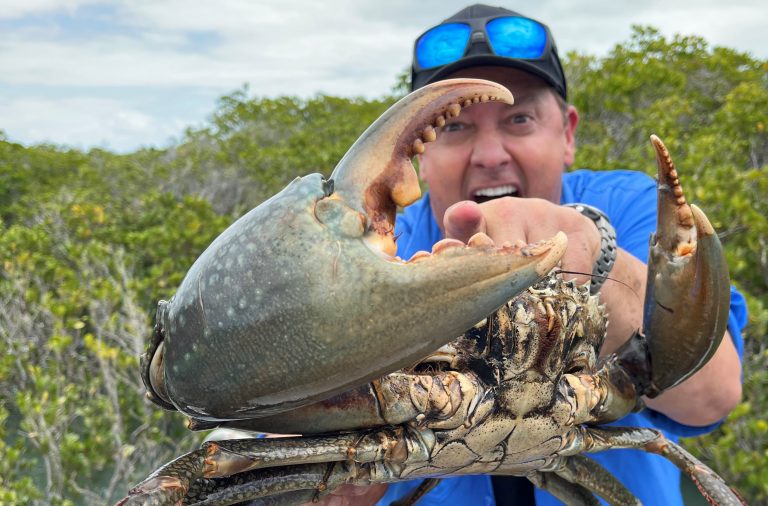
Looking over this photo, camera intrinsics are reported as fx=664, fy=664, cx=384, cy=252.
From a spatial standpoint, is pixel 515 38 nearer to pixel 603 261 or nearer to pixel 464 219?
pixel 603 261

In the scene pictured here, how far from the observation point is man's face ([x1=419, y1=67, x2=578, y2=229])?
261 cm

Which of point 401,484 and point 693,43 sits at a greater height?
point 693,43

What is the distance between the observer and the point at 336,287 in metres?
1.19

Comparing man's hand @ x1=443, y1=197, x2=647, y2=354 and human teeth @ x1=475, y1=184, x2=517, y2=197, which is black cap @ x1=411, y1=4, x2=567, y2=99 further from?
man's hand @ x1=443, y1=197, x2=647, y2=354

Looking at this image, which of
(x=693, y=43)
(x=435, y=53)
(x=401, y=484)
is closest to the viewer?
(x=401, y=484)

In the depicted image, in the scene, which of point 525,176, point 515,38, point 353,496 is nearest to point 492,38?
point 515,38

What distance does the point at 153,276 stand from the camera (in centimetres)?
566

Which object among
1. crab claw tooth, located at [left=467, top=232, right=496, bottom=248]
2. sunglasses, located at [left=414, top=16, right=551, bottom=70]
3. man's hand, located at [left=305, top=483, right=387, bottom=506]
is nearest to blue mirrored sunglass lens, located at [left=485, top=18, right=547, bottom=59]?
sunglasses, located at [left=414, top=16, right=551, bottom=70]

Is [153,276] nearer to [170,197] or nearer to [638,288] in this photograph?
[170,197]

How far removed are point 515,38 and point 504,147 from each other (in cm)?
45

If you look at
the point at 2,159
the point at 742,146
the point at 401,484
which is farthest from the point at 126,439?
the point at 2,159

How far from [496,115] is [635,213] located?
0.68m

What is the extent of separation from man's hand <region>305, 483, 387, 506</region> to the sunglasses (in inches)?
66.4

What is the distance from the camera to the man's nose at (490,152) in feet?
8.49
